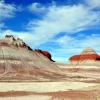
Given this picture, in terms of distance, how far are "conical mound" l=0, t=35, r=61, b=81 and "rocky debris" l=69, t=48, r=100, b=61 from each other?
62.9 m

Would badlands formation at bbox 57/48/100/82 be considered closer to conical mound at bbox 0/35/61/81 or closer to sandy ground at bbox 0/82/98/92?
conical mound at bbox 0/35/61/81

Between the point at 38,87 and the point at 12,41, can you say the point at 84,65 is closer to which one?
the point at 12,41

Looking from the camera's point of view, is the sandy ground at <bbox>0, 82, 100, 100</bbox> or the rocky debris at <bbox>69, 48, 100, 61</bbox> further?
the rocky debris at <bbox>69, 48, 100, 61</bbox>

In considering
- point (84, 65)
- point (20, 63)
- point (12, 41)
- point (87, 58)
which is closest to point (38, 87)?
point (20, 63)

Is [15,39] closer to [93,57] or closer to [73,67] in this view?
[73,67]

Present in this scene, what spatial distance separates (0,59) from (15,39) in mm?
20137

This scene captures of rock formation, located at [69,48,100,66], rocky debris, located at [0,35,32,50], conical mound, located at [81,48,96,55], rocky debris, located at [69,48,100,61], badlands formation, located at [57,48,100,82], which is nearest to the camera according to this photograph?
rocky debris, located at [0,35,32,50]

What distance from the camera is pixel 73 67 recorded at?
157875 mm

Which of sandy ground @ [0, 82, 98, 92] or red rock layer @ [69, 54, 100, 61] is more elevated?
red rock layer @ [69, 54, 100, 61]

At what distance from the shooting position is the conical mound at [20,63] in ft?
320

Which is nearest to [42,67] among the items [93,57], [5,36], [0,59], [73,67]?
[0,59]

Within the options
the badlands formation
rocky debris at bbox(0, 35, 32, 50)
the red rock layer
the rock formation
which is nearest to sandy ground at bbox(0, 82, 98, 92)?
rocky debris at bbox(0, 35, 32, 50)

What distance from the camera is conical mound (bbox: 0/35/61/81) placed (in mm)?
97438

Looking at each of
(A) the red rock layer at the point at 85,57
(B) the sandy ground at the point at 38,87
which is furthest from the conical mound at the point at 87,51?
(B) the sandy ground at the point at 38,87
